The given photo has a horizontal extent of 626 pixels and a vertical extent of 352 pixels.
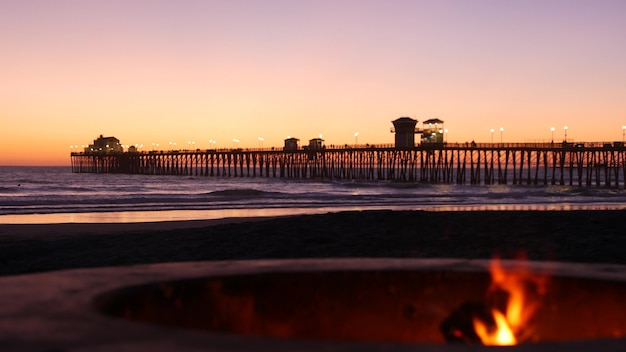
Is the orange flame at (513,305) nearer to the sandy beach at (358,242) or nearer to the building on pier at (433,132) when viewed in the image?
the sandy beach at (358,242)

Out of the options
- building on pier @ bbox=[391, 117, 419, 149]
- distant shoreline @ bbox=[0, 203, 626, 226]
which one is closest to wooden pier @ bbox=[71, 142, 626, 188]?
building on pier @ bbox=[391, 117, 419, 149]

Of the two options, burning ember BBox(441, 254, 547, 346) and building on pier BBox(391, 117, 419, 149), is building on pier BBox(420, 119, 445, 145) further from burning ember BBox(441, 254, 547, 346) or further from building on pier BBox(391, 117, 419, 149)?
burning ember BBox(441, 254, 547, 346)

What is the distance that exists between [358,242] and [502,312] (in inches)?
354

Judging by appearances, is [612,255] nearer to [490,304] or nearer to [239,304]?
[490,304]

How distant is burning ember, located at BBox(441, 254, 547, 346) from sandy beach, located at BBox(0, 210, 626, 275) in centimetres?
683

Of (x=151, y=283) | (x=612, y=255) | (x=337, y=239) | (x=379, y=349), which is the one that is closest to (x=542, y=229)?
(x=612, y=255)

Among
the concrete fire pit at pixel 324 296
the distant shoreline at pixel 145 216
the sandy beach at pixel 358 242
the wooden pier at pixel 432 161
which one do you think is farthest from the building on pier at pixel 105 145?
the concrete fire pit at pixel 324 296

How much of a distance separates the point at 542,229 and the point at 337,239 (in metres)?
4.33

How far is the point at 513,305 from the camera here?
3961mm

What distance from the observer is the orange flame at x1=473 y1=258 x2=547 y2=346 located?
12.4ft

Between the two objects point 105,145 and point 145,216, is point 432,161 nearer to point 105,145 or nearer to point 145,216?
point 145,216

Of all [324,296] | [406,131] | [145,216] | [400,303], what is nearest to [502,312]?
[400,303]

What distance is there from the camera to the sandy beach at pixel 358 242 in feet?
38.3

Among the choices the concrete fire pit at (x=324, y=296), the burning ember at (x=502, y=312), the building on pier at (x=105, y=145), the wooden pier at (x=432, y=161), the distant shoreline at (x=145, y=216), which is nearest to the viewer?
the concrete fire pit at (x=324, y=296)
